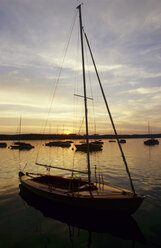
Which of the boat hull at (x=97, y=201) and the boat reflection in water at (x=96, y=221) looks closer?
the boat reflection in water at (x=96, y=221)

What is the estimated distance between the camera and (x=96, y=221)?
10969 mm

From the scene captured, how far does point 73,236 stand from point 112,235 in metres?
2.32

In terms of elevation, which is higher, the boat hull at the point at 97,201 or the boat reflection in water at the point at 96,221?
the boat hull at the point at 97,201

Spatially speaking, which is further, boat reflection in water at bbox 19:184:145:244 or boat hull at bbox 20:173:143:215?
boat hull at bbox 20:173:143:215

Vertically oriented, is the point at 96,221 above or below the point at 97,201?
below

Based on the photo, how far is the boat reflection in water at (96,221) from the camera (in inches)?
389

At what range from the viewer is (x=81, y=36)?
13.6 meters

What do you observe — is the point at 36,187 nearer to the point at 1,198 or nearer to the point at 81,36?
the point at 1,198

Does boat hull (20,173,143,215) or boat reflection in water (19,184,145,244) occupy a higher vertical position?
boat hull (20,173,143,215)

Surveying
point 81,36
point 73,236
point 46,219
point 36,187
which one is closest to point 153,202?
point 73,236

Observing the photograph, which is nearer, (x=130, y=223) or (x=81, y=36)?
(x=130, y=223)

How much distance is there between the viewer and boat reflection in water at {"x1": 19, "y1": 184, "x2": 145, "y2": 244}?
9.88m

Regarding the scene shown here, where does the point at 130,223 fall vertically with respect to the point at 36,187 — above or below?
below

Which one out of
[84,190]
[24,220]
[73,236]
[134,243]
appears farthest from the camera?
[84,190]
